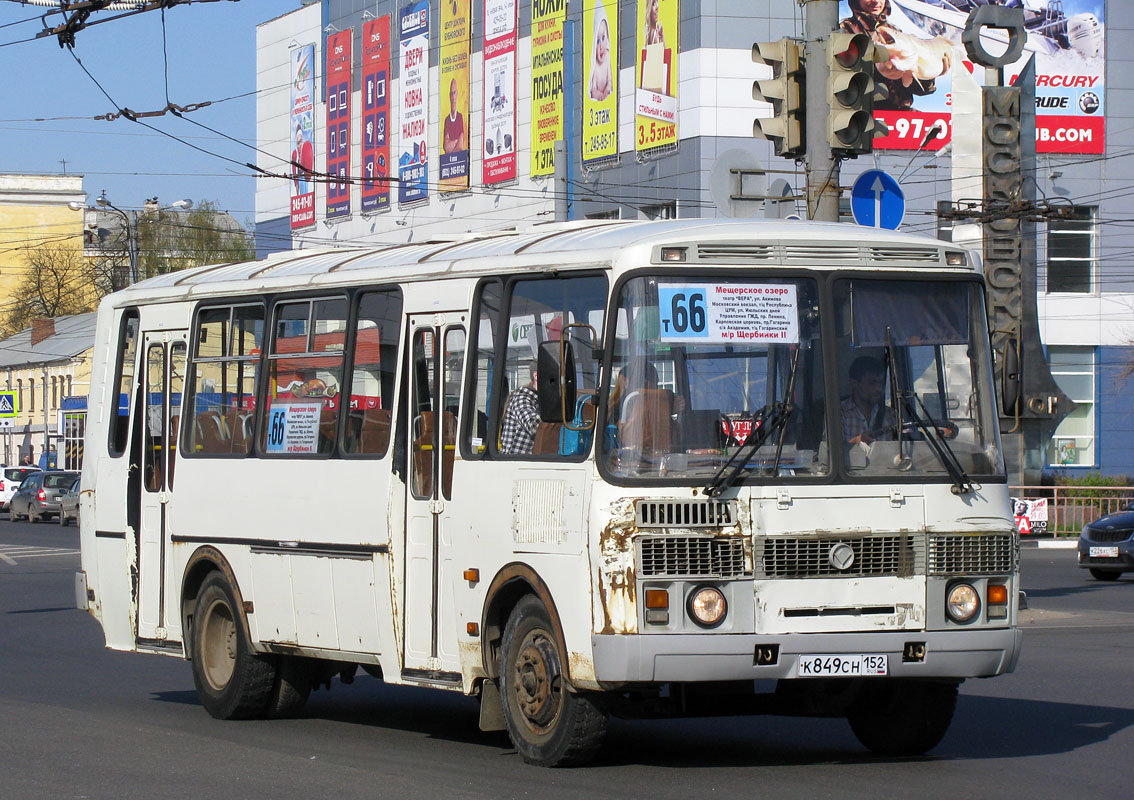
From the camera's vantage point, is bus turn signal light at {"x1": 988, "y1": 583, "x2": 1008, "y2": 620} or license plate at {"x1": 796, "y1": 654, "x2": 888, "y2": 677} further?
bus turn signal light at {"x1": 988, "y1": 583, "x2": 1008, "y2": 620}

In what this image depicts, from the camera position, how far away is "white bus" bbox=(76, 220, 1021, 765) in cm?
908

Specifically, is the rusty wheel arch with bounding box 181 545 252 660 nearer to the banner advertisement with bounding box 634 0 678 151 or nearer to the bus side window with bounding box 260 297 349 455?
the bus side window with bounding box 260 297 349 455

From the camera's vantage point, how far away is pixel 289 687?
40.9ft

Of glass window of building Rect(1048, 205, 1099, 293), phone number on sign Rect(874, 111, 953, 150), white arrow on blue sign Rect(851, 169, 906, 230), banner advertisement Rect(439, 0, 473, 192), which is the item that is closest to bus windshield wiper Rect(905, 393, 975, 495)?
white arrow on blue sign Rect(851, 169, 906, 230)

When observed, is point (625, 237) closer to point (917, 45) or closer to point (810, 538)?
point (810, 538)

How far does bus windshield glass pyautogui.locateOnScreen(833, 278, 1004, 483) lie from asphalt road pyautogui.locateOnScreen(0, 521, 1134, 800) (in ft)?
5.27

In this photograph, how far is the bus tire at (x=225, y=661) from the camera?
12.3m

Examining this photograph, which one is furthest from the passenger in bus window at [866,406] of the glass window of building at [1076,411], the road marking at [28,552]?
the glass window of building at [1076,411]

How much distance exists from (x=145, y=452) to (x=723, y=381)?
559cm

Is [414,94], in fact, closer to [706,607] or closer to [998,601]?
[998,601]

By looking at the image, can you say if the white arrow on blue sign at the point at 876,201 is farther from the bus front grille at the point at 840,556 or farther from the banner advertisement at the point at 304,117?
the banner advertisement at the point at 304,117

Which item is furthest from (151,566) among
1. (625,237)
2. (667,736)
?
(625,237)

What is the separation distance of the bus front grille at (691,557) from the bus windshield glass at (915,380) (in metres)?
0.77

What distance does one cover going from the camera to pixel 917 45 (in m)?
52.7
